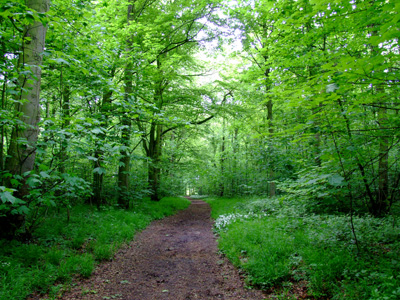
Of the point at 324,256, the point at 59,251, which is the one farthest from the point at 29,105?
the point at 324,256

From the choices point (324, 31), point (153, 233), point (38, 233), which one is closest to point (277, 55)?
point (324, 31)

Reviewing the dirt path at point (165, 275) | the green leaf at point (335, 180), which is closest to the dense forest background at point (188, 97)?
the green leaf at point (335, 180)

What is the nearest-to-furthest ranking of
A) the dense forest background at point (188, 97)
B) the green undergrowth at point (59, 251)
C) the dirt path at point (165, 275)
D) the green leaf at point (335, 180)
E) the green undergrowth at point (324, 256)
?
the green leaf at point (335, 180)
the green undergrowth at point (324, 256)
the dense forest background at point (188, 97)
the green undergrowth at point (59, 251)
the dirt path at point (165, 275)

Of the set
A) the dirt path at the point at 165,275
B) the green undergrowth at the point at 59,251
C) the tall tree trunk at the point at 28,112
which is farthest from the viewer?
the tall tree trunk at the point at 28,112

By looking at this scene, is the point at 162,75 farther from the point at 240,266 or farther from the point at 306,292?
the point at 306,292

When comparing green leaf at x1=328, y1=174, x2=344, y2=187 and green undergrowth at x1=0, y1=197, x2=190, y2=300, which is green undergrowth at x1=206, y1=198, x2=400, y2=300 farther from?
green undergrowth at x1=0, y1=197, x2=190, y2=300

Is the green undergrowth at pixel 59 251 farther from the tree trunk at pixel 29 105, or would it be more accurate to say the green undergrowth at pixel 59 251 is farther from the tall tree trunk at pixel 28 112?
the tree trunk at pixel 29 105

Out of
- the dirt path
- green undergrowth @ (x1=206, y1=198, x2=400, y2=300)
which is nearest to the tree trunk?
the dirt path

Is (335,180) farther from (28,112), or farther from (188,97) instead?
(188,97)

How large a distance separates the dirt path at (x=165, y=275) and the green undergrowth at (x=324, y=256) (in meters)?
0.44

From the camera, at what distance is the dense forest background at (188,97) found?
3.44 m

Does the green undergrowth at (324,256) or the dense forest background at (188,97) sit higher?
the dense forest background at (188,97)

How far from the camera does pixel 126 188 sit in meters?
10.0

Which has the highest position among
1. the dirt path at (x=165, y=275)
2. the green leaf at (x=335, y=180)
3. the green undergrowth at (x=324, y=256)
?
the green leaf at (x=335, y=180)
